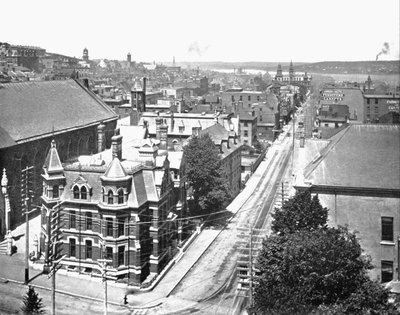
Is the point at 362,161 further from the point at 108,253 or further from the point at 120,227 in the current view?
the point at 108,253

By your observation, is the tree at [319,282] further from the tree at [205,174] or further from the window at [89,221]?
the tree at [205,174]

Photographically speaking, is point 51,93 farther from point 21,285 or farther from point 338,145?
point 338,145

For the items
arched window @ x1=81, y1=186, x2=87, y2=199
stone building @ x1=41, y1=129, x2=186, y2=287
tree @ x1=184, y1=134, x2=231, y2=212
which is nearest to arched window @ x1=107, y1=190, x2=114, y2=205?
stone building @ x1=41, y1=129, x2=186, y2=287

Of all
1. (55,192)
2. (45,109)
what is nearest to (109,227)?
(55,192)

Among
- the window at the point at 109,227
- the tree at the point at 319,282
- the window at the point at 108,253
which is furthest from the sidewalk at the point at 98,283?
the tree at the point at 319,282

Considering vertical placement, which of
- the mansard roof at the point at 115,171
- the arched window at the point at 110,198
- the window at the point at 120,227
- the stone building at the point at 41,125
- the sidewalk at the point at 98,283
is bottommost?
the sidewalk at the point at 98,283

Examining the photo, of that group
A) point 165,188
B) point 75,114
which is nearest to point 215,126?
point 75,114

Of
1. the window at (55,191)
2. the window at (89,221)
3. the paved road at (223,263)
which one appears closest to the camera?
the paved road at (223,263)

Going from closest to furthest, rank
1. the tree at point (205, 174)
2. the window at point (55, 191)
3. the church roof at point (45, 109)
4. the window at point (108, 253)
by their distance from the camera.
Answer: the window at point (108, 253) < the window at point (55, 191) < the church roof at point (45, 109) < the tree at point (205, 174)
